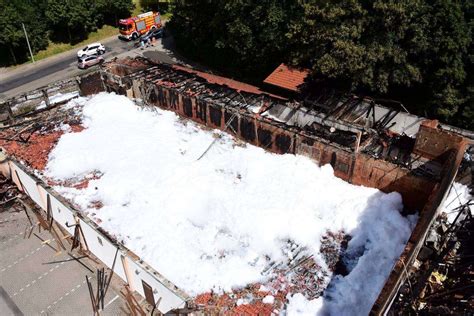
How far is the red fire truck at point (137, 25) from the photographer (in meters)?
45.0

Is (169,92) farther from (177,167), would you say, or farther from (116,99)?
(177,167)

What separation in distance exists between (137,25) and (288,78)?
23.4m

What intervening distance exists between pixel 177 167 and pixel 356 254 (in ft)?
30.8

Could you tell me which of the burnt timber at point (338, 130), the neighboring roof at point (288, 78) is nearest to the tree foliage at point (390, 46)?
the neighboring roof at point (288, 78)

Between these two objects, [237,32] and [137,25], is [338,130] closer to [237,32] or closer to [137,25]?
[237,32]

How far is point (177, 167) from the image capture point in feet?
67.3

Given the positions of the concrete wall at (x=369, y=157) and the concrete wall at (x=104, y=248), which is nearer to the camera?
the concrete wall at (x=104, y=248)

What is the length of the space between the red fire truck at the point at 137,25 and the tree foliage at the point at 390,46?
66.5 feet

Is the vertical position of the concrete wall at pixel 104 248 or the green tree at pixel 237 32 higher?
the green tree at pixel 237 32

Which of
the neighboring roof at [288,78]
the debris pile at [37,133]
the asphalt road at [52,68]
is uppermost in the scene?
the neighboring roof at [288,78]

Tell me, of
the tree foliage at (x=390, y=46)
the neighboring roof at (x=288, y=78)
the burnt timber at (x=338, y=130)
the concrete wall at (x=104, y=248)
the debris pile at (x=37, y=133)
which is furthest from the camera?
the neighboring roof at (x=288, y=78)

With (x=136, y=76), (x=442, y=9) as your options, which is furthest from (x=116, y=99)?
(x=442, y=9)

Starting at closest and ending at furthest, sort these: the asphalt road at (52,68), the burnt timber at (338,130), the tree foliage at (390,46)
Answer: the burnt timber at (338,130), the tree foliage at (390,46), the asphalt road at (52,68)

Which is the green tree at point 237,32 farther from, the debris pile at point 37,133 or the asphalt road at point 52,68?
the debris pile at point 37,133
